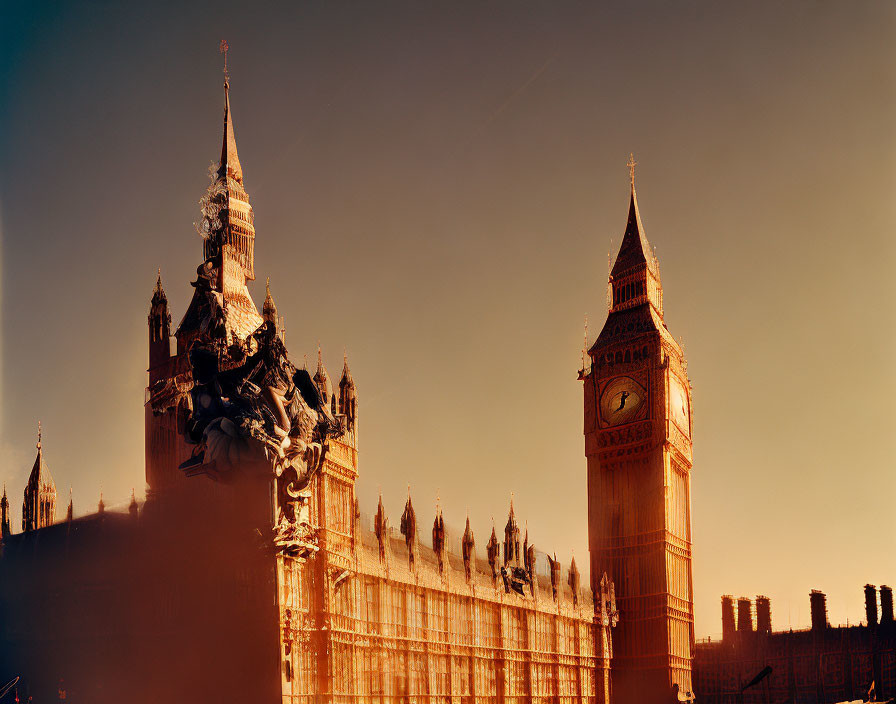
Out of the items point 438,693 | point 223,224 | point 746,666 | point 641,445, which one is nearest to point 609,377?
point 641,445

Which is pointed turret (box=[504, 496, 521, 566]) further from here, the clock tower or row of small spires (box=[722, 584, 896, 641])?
row of small spires (box=[722, 584, 896, 641])

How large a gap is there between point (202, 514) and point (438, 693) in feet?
52.8

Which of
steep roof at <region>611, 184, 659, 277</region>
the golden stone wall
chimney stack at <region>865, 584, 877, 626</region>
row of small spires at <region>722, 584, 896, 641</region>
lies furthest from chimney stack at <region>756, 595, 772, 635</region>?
steep roof at <region>611, 184, 659, 277</region>

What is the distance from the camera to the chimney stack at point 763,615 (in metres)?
66.4

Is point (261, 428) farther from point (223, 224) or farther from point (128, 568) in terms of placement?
point (223, 224)

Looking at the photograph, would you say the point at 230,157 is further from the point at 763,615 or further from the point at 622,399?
the point at 763,615

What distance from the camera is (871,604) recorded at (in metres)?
61.6

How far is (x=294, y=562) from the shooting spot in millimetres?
31312

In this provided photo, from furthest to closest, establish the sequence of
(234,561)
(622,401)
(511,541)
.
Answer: (622,401) → (511,541) → (234,561)

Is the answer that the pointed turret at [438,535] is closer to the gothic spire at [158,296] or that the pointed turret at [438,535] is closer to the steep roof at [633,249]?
the gothic spire at [158,296]

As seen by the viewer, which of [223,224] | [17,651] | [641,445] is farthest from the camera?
[641,445]

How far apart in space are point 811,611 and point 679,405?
14807mm

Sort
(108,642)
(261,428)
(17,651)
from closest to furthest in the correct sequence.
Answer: (261,428)
(108,642)
(17,651)

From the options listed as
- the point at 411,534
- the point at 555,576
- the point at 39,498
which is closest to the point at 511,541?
the point at 555,576
